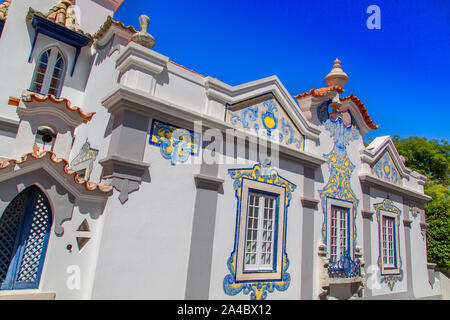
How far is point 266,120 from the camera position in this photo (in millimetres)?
8508

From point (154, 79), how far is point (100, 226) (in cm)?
313

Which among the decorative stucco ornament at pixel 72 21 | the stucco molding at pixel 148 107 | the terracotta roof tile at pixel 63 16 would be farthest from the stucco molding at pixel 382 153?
the decorative stucco ornament at pixel 72 21

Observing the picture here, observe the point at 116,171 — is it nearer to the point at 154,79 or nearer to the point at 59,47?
the point at 154,79

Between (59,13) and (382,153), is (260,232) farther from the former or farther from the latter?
(59,13)

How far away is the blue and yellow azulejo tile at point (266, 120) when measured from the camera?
7900 mm

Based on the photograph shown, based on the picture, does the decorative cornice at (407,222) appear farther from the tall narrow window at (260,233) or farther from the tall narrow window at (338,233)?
the tall narrow window at (260,233)

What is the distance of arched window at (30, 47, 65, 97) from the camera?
891cm

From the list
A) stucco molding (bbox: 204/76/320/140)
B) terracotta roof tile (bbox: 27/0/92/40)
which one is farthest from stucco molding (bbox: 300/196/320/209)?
terracotta roof tile (bbox: 27/0/92/40)

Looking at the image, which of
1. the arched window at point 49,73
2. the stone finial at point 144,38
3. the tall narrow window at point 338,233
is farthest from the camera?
the tall narrow window at point 338,233

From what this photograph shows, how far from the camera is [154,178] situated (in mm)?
6070

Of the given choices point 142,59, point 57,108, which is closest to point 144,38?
point 142,59

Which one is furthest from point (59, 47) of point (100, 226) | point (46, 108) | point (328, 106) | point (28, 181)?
point (328, 106)

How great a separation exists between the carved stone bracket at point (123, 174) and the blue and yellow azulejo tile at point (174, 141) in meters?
0.61
